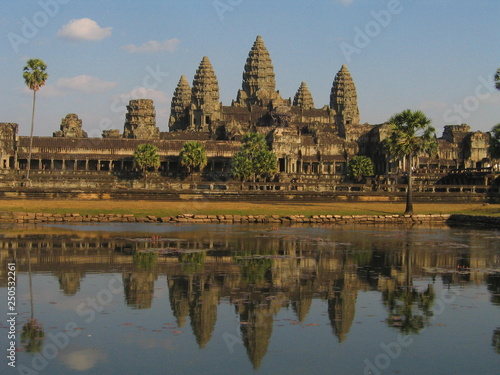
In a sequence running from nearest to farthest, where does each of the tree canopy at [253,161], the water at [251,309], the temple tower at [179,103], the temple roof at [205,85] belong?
the water at [251,309], the tree canopy at [253,161], the temple roof at [205,85], the temple tower at [179,103]

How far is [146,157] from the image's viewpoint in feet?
367

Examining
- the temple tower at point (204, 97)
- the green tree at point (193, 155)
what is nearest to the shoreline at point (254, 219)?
the green tree at point (193, 155)

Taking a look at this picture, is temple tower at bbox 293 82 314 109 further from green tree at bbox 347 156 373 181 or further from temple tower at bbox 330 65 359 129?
green tree at bbox 347 156 373 181

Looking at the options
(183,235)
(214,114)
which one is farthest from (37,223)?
(214,114)

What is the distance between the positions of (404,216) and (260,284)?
34.6 m

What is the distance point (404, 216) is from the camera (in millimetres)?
55062

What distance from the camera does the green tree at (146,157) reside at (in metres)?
112

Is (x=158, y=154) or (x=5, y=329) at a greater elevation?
(x=158, y=154)

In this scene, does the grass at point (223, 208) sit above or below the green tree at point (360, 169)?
below

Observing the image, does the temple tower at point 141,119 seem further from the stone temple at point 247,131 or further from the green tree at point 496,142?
the green tree at point 496,142

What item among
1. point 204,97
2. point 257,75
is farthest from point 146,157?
point 257,75

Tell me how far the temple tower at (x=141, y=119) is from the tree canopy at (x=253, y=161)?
39.7 metres

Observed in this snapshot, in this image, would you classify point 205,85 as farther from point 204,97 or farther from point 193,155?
point 193,155

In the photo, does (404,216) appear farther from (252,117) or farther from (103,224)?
(252,117)
